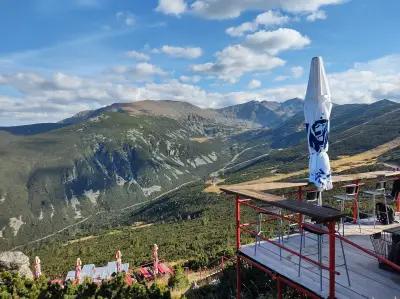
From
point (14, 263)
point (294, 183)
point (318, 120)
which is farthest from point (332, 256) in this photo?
point (14, 263)

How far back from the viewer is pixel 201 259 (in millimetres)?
22406

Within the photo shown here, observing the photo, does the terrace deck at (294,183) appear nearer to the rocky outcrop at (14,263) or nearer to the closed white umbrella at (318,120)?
the closed white umbrella at (318,120)

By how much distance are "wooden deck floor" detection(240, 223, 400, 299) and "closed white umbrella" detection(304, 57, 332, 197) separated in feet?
5.79

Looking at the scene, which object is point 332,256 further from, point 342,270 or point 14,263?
point 14,263

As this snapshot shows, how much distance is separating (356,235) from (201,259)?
11795 mm

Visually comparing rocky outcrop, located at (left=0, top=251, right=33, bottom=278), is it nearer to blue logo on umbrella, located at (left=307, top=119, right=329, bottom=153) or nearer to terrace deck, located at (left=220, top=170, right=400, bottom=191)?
terrace deck, located at (left=220, top=170, right=400, bottom=191)

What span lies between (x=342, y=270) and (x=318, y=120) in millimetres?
3400

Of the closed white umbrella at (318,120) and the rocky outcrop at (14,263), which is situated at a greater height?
the closed white umbrella at (318,120)

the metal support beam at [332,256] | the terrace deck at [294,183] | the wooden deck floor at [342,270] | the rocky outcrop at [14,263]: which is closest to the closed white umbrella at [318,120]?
the terrace deck at [294,183]

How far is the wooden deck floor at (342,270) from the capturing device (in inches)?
316

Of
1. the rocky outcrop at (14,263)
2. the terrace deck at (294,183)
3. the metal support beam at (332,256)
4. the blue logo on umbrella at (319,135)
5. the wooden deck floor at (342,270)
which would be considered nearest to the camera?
the metal support beam at (332,256)

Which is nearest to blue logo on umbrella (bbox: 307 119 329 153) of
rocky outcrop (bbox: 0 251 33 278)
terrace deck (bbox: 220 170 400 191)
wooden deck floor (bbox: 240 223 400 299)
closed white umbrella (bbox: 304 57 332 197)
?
closed white umbrella (bbox: 304 57 332 197)

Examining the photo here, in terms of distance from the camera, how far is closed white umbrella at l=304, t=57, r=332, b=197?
33.1ft

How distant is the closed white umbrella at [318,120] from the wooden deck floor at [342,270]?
1.76 m
